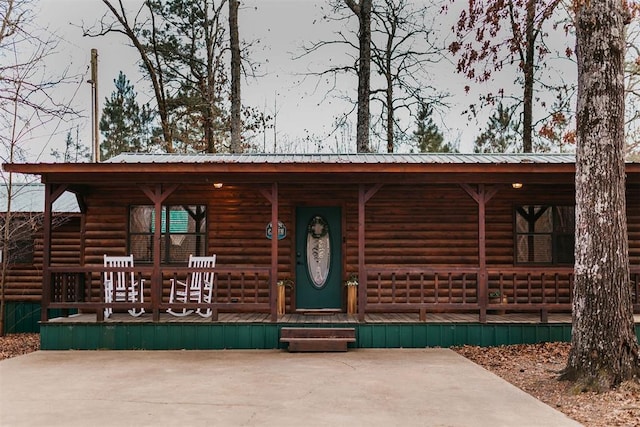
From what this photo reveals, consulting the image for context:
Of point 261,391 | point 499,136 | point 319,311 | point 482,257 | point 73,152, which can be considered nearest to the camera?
point 261,391

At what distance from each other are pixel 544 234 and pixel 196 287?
576 centimetres

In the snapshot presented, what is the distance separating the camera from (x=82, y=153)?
26.2m

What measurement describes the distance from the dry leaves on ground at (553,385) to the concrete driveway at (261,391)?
0.74 ft

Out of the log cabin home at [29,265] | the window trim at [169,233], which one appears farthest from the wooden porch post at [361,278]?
the log cabin home at [29,265]

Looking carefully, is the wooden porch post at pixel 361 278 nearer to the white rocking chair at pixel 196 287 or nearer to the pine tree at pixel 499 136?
the white rocking chair at pixel 196 287

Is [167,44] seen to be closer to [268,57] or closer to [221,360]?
[268,57]

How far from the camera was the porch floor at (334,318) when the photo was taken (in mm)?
8688

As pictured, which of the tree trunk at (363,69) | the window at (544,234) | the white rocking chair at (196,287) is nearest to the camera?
the white rocking chair at (196,287)

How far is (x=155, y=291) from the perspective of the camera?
339 inches

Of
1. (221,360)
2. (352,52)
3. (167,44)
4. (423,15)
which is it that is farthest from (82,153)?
(221,360)

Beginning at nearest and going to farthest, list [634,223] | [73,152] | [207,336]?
[207,336] < [634,223] < [73,152]

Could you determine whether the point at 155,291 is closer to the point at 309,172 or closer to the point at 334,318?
the point at 334,318

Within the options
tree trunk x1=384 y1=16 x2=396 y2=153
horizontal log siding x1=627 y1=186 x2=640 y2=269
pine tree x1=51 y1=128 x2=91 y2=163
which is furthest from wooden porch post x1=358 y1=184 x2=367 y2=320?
pine tree x1=51 y1=128 x2=91 y2=163

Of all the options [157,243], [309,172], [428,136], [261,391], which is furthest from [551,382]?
[428,136]
